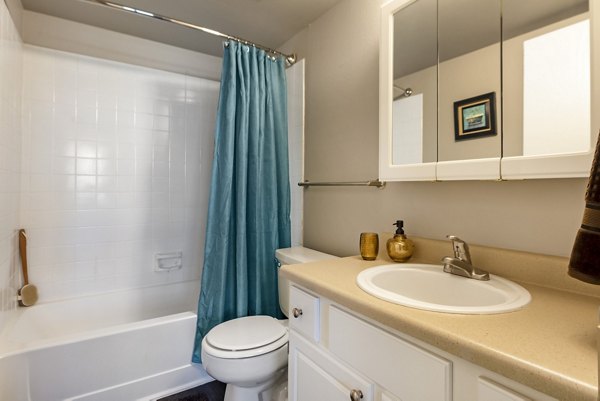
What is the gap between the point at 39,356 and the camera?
1.35 meters

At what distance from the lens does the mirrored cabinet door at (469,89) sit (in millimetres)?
970

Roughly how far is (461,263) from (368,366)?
1.51 ft

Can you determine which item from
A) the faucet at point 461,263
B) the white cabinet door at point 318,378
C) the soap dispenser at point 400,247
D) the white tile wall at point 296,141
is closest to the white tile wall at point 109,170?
the white tile wall at point 296,141

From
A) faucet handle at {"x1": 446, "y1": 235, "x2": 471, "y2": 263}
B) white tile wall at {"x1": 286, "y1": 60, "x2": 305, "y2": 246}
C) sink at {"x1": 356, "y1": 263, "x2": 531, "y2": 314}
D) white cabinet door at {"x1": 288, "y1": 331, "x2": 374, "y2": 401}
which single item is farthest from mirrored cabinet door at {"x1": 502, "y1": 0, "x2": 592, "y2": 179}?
white tile wall at {"x1": 286, "y1": 60, "x2": 305, "y2": 246}

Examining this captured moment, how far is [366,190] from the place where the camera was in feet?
4.94

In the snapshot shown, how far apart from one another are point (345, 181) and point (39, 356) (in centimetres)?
170

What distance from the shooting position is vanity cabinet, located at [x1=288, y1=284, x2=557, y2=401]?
0.57 m

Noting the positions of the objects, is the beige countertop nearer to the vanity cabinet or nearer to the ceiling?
the vanity cabinet

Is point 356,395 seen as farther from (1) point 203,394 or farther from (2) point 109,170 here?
(2) point 109,170

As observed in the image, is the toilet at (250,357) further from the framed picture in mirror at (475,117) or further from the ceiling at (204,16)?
the ceiling at (204,16)

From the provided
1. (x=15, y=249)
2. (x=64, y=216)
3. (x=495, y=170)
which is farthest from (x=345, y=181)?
(x=15, y=249)

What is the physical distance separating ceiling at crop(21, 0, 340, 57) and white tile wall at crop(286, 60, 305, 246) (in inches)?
10.7

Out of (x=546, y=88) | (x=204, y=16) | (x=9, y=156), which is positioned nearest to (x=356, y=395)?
(x=546, y=88)

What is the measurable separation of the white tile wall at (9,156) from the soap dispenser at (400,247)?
186 centimetres
